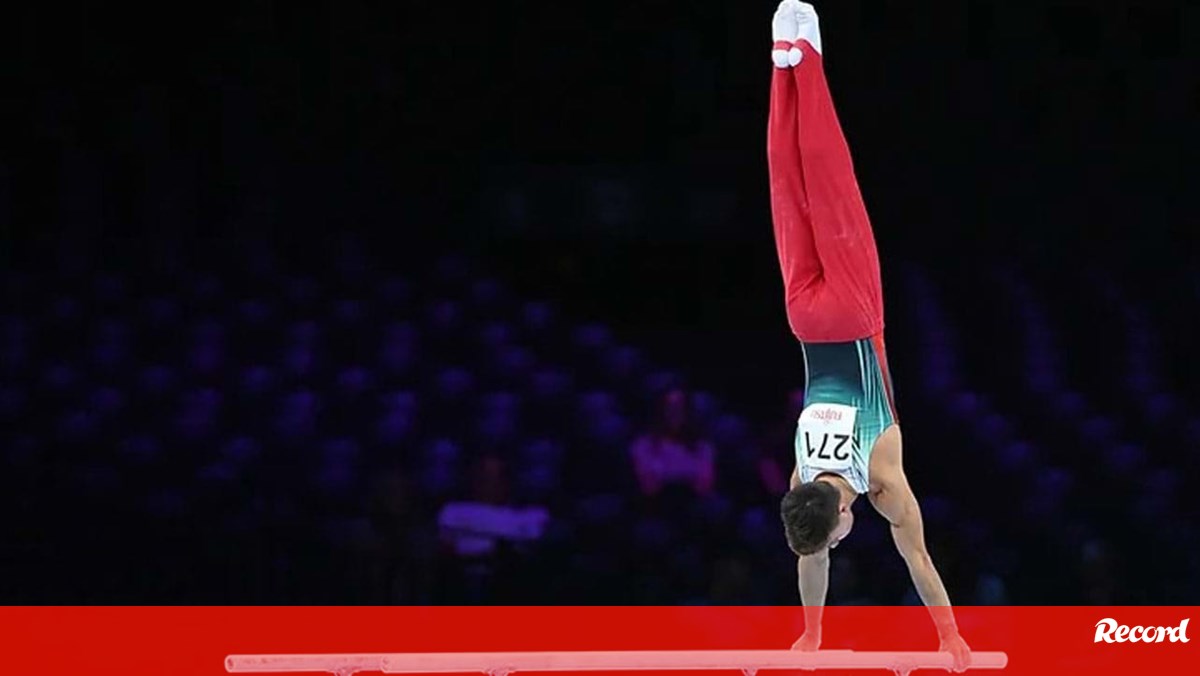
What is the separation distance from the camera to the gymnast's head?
5.50 m

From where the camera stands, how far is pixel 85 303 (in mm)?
10391

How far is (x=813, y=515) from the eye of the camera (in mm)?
5500

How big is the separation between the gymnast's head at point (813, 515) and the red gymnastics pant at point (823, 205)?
571 millimetres

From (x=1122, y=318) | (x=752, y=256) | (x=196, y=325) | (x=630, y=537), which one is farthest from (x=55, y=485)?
(x=1122, y=318)

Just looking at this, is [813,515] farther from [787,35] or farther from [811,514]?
[787,35]

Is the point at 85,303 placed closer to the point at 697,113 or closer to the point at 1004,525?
the point at 697,113
